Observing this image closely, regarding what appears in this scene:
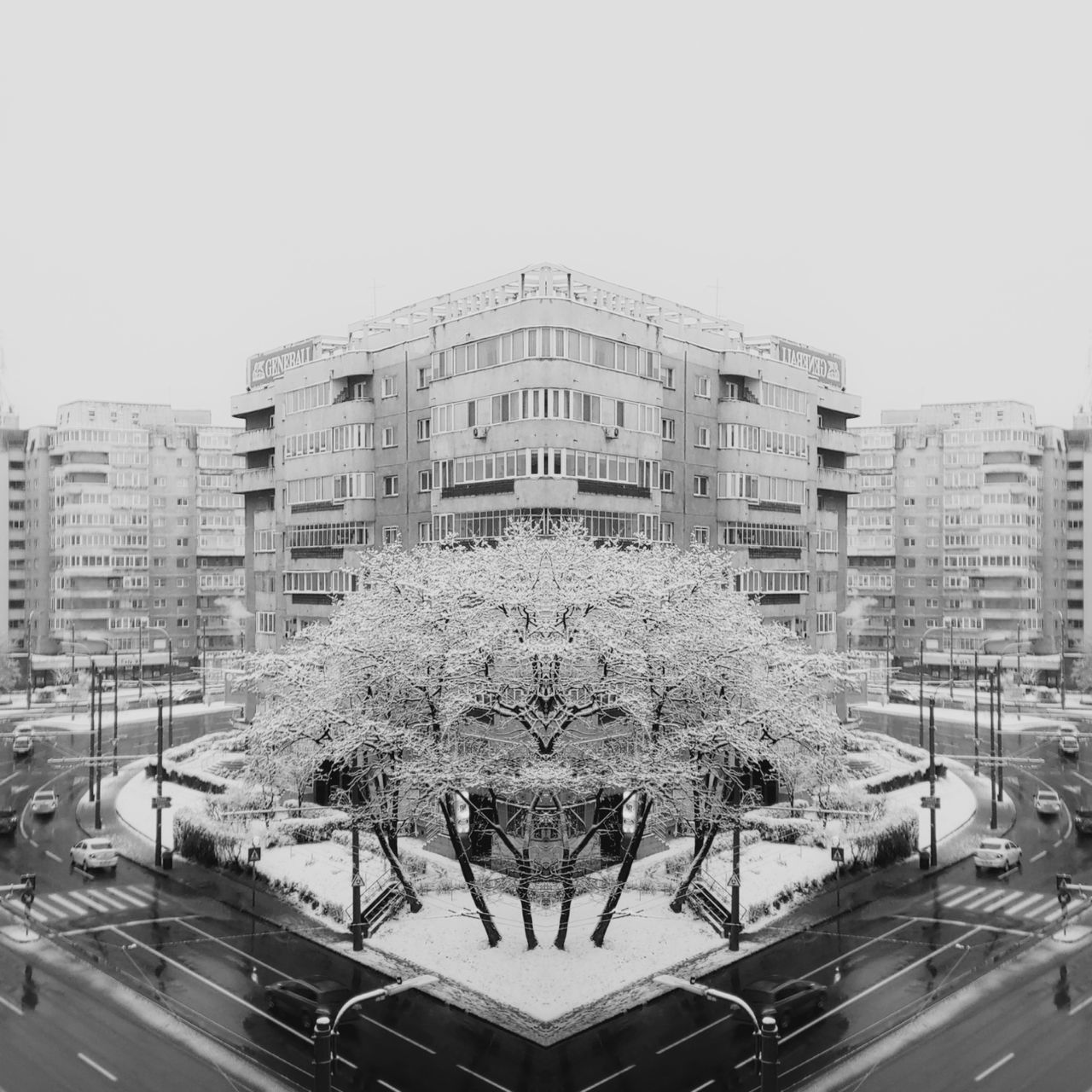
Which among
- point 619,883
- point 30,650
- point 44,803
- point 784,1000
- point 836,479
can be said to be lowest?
point 44,803

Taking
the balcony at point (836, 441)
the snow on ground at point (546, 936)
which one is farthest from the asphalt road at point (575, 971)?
the balcony at point (836, 441)

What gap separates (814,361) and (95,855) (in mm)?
65350

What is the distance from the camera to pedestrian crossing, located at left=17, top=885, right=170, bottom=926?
4512 centimetres

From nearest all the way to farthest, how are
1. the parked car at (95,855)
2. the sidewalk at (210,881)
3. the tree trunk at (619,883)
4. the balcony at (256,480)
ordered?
the tree trunk at (619,883)
the sidewalk at (210,881)
the parked car at (95,855)
the balcony at (256,480)

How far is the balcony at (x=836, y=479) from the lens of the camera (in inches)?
3258

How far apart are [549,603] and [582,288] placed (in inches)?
1323

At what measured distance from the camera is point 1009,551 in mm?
131625

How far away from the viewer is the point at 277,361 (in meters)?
91.8

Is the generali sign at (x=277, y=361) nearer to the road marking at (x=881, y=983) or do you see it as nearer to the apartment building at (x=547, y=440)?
the apartment building at (x=547, y=440)

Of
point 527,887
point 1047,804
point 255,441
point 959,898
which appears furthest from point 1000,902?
point 255,441

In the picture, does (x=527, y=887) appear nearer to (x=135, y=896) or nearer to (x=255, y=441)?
(x=135, y=896)

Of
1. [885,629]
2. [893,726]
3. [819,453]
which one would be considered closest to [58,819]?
[819,453]

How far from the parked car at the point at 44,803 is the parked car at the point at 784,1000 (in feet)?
147

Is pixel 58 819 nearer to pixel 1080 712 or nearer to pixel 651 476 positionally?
pixel 651 476
